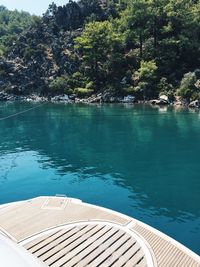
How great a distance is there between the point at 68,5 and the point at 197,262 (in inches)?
3556

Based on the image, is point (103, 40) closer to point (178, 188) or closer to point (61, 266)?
point (178, 188)

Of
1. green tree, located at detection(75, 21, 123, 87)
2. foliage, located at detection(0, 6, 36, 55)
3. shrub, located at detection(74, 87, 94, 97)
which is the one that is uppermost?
foliage, located at detection(0, 6, 36, 55)

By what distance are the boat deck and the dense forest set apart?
5082cm

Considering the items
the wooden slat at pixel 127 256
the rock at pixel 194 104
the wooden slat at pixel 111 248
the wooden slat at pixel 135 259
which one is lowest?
the wooden slat at pixel 135 259

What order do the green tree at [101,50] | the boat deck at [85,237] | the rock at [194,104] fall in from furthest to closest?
the green tree at [101,50] → the rock at [194,104] → the boat deck at [85,237]

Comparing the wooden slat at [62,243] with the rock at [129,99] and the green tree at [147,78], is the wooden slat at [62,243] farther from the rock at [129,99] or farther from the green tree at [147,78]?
the green tree at [147,78]

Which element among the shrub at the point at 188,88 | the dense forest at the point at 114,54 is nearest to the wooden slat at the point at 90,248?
the dense forest at the point at 114,54

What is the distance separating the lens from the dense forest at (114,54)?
68875mm

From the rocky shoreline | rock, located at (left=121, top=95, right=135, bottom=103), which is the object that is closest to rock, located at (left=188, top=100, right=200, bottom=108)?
the rocky shoreline

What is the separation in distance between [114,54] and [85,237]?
6662cm

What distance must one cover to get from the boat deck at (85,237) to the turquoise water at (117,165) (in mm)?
3258

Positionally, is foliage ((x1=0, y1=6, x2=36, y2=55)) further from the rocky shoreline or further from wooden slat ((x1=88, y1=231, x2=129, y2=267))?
wooden slat ((x1=88, y1=231, x2=129, y2=267))

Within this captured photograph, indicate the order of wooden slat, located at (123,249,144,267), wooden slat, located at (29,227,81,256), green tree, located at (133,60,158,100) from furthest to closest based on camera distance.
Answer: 1. green tree, located at (133,60,158,100)
2. wooden slat, located at (29,227,81,256)
3. wooden slat, located at (123,249,144,267)

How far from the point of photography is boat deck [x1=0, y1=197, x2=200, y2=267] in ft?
31.5
